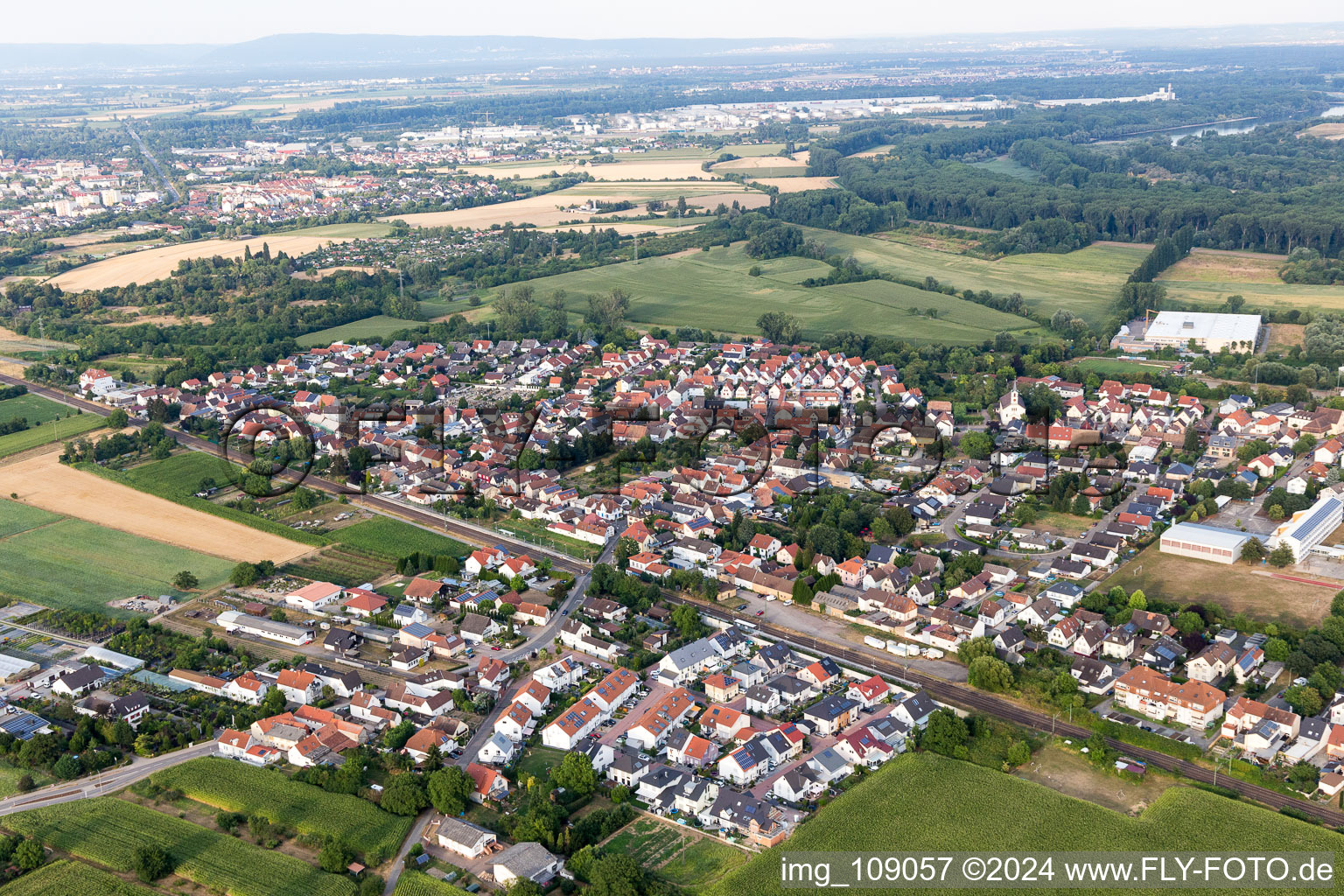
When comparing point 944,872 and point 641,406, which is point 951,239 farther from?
point 944,872

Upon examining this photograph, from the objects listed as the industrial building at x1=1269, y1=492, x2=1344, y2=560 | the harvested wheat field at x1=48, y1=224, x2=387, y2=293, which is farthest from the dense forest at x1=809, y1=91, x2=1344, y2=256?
the harvested wheat field at x1=48, y1=224, x2=387, y2=293

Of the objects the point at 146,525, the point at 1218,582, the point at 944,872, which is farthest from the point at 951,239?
the point at 944,872

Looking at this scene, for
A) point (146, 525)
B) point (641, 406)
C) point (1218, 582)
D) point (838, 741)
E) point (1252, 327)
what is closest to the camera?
point (838, 741)

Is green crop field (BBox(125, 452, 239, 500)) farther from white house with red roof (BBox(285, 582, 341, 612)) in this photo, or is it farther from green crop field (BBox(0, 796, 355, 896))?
green crop field (BBox(0, 796, 355, 896))

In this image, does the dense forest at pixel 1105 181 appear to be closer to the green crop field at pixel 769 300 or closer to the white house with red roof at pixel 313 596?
the green crop field at pixel 769 300

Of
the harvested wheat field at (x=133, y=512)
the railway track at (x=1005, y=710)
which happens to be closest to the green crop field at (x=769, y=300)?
the harvested wheat field at (x=133, y=512)

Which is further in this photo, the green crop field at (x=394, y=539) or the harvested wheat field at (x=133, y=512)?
the harvested wheat field at (x=133, y=512)
